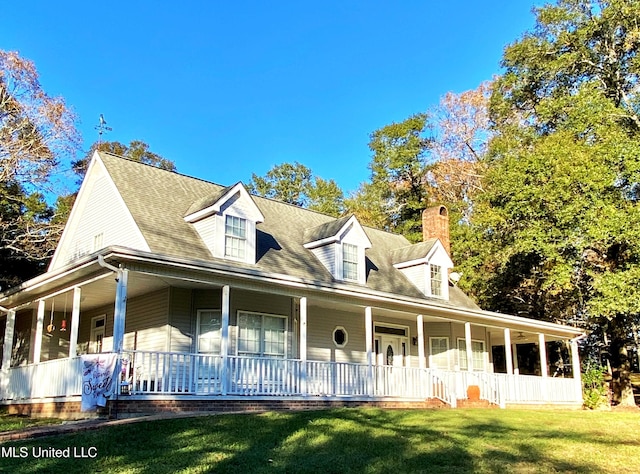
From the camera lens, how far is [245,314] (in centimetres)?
1577

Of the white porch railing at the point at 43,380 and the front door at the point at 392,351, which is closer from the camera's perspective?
the white porch railing at the point at 43,380

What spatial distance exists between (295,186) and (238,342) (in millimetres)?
33421

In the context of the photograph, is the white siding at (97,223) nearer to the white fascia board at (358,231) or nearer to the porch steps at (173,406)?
the porch steps at (173,406)

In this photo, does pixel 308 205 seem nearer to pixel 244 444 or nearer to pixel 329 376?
pixel 329 376

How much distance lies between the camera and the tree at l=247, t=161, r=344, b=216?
1796 inches

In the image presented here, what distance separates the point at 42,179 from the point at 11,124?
2116 millimetres

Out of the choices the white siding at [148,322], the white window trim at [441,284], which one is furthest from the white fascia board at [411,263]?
the white siding at [148,322]

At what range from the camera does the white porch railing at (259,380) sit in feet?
41.3

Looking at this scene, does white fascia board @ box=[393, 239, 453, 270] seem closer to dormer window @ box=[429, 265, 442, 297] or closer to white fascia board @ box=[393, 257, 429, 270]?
white fascia board @ box=[393, 257, 429, 270]

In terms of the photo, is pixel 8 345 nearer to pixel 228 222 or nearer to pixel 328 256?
pixel 228 222

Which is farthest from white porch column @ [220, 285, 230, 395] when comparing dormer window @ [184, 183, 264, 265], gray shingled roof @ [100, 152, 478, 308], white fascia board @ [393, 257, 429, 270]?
white fascia board @ [393, 257, 429, 270]

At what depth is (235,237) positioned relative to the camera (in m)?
15.5

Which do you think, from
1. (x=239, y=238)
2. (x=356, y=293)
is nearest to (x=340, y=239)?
(x=356, y=293)

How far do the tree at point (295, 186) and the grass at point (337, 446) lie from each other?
3492 cm
